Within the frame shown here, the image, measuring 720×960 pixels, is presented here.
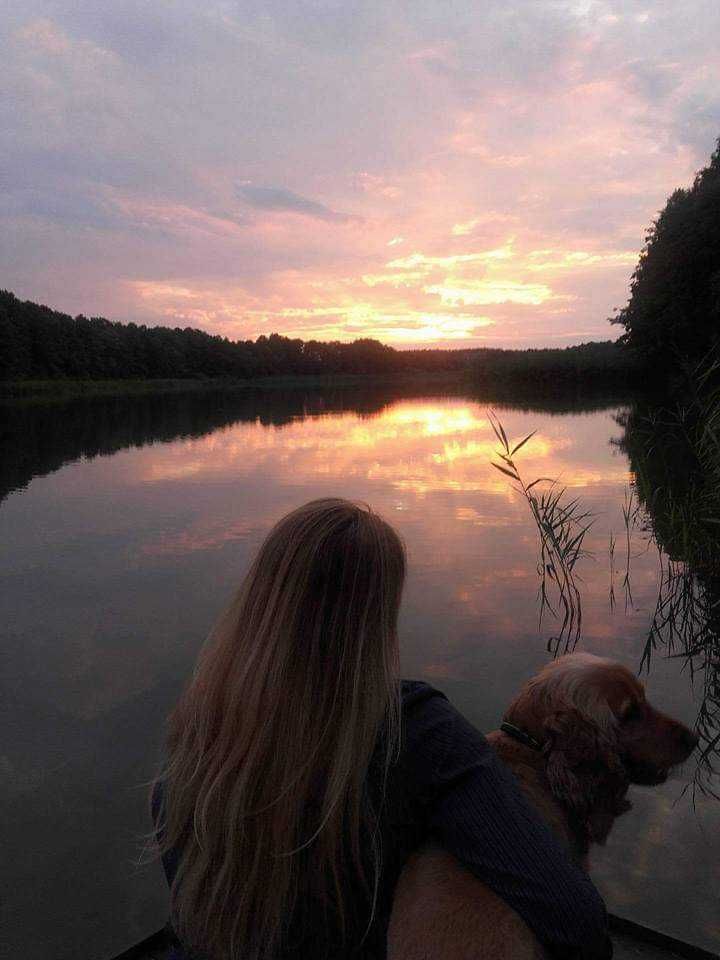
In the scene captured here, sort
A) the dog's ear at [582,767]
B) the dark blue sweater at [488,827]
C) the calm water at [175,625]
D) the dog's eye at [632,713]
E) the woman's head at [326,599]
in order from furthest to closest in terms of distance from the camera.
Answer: the calm water at [175,625]
the dog's eye at [632,713]
the dog's ear at [582,767]
the woman's head at [326,599]
the dark blue sweater at [488,827]

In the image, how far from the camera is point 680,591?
8.09 m

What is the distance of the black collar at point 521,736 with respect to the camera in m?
1.91

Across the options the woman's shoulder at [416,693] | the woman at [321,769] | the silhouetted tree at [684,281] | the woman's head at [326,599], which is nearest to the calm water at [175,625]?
the woman at [321,769]

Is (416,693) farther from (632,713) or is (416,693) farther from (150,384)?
(150,384)

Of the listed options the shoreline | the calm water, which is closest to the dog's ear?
the calm water

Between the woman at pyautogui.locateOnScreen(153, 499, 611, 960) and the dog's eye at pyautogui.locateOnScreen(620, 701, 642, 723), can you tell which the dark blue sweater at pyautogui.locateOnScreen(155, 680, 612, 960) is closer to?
the woman at pyautogui.locateOnScreen(153, 499, 611, 960)

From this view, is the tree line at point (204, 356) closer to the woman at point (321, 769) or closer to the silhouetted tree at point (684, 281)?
the silhouetted tree at point (684, 281)

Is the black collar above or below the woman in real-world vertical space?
below

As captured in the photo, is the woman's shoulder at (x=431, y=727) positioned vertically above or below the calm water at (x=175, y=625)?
above

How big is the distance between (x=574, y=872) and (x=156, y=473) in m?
16.8

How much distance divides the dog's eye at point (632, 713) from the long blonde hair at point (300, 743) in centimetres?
94

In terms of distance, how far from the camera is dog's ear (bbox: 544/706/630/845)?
183cm

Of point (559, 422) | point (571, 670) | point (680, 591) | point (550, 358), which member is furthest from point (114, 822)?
point (550, 358)

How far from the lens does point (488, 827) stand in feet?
3.90
